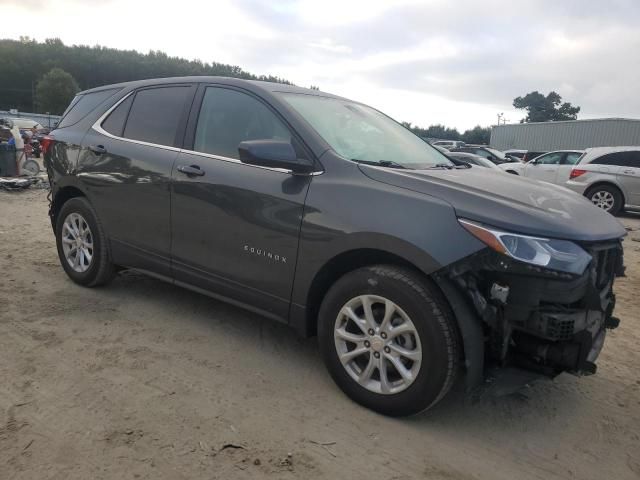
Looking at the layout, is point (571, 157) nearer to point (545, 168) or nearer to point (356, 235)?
point (545, 168)

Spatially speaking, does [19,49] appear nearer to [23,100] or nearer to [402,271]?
[23,100]

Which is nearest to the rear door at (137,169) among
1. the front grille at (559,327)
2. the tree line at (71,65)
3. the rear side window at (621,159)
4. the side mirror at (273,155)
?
the side mirror at (273,155)

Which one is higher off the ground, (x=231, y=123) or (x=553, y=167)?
(x=231, y=123)

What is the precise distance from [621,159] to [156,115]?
11.7 meters

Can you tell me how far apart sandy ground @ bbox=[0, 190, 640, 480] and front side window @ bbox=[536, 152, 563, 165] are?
11921mm

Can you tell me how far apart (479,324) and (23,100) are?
93.2 meters

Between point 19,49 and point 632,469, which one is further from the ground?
point 19,49

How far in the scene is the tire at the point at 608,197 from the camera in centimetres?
1209

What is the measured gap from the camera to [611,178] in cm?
1212

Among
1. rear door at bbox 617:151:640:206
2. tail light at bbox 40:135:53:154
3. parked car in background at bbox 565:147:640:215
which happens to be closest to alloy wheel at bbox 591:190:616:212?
parked car in background at bbox 565:147:640:215

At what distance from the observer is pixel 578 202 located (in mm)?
3055

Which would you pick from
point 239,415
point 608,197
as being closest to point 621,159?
point 608,197

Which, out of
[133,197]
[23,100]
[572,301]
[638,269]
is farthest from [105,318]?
[23,100]

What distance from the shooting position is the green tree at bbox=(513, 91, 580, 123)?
3529 inches
